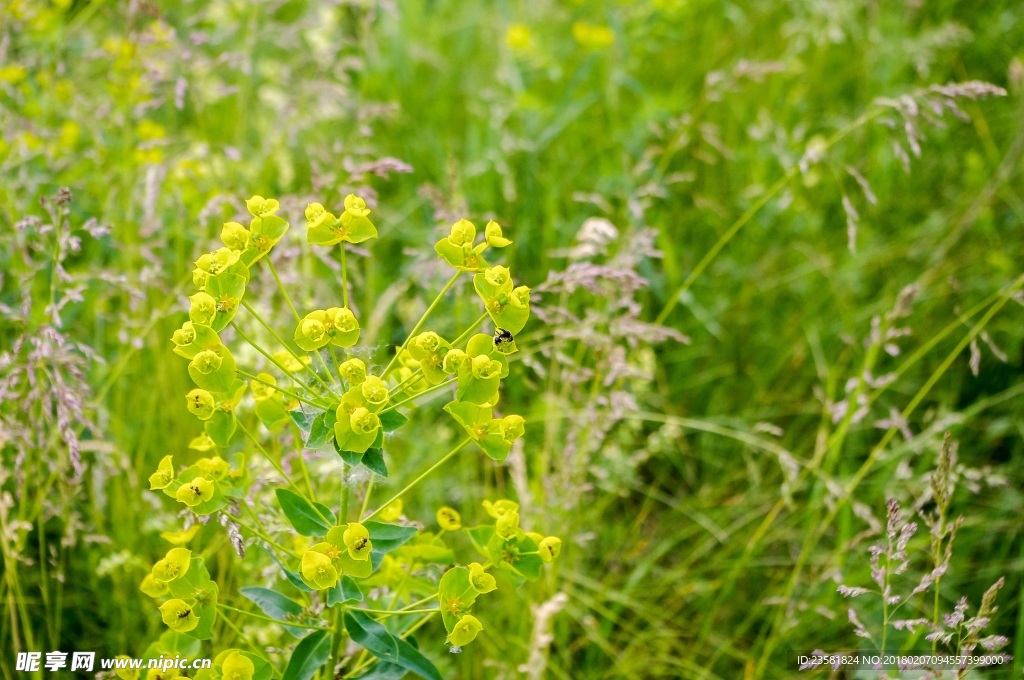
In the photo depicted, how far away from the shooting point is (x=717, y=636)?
185 cm

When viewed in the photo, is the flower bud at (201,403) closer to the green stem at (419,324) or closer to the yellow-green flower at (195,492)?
the yellow-green flower at (195,492)

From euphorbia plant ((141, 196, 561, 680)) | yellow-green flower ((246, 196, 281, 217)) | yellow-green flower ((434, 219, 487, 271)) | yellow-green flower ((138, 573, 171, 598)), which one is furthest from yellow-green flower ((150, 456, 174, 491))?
yellow-green flower ((434, 219, 487, 271))

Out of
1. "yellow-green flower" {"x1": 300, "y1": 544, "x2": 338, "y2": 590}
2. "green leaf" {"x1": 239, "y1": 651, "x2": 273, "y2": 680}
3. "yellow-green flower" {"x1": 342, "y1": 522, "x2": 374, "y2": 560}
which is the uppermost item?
"yellow-green flower" {"x1": 342, "y1": 522, "x2": 374, "y2": 560}

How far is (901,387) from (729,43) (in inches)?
63.5

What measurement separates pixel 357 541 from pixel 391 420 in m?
0.17

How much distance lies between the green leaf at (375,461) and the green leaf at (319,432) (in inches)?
2.1

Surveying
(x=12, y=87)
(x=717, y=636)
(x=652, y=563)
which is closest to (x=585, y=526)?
(x=652, y=563)

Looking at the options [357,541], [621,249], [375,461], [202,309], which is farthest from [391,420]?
[621,249]

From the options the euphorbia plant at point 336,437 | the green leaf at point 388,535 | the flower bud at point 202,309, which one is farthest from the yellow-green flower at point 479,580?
the flower bud at point 202,309

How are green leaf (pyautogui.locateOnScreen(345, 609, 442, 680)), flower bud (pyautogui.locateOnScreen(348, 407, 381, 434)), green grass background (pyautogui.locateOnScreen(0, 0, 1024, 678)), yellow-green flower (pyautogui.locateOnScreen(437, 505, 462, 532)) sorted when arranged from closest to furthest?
flower bud (pyautogui.locateOnScreen(348, 407, 381, 434)) → green leaf (pyautogui.locateOnScreen(345, 609, 442, 680)) → yellow-green flower (pyautogui.locateOnScreen(437, 505, 462, 532)) → green grass background (pyautogui.locateOnScreen(0, 0, 1024, 678))

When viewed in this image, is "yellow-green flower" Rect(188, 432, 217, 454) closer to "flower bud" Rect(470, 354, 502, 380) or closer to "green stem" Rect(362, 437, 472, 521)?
"green stem" Rect(362, 437, 472, 521)

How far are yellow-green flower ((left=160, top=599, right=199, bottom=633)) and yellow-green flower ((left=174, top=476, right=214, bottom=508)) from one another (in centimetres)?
12

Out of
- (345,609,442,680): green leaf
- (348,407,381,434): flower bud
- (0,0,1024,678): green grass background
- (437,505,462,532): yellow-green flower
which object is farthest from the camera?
(0,0,1024,678): green grass background

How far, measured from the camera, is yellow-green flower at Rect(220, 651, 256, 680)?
1.00 metres
